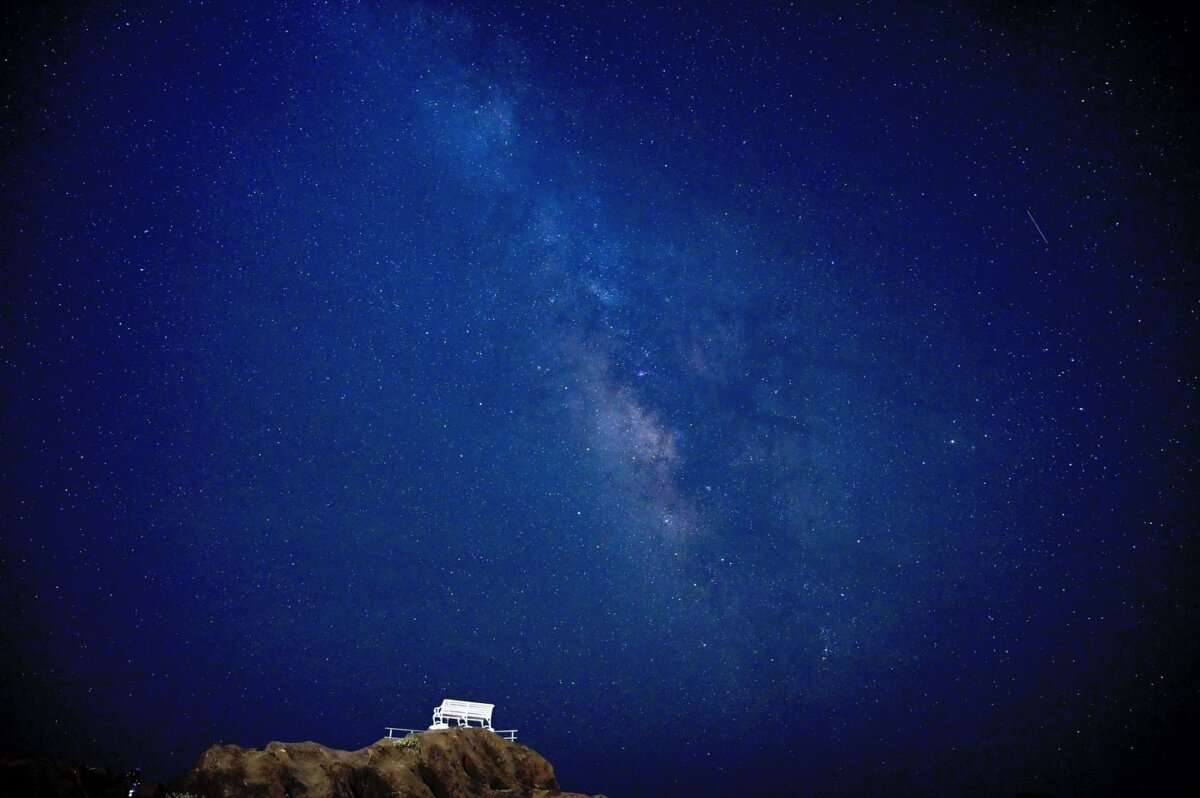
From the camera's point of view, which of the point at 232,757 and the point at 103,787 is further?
the point at 232,757

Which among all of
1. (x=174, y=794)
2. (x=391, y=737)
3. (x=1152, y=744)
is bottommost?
(x=174, y=794)

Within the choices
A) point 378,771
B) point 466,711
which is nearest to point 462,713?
point 466,711

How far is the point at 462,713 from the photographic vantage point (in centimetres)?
2839

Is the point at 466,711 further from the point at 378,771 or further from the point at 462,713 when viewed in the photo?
the point at 378,771

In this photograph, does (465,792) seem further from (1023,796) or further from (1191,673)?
(1191,673)

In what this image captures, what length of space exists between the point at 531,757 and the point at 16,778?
15.1m

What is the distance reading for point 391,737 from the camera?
941 inches

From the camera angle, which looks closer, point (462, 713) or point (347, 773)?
point (347, 773)

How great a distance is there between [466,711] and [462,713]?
7.0 inches

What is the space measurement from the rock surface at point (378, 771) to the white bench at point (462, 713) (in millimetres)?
3203

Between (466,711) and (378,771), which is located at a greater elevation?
(466,711)

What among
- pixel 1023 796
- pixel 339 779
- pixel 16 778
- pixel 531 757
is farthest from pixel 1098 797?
pixel 16 778

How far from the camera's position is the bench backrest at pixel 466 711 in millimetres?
28391

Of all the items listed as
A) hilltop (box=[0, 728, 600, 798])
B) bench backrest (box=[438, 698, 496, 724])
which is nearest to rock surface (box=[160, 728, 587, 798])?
hilltop (box=[0, 728, 600, 798])
